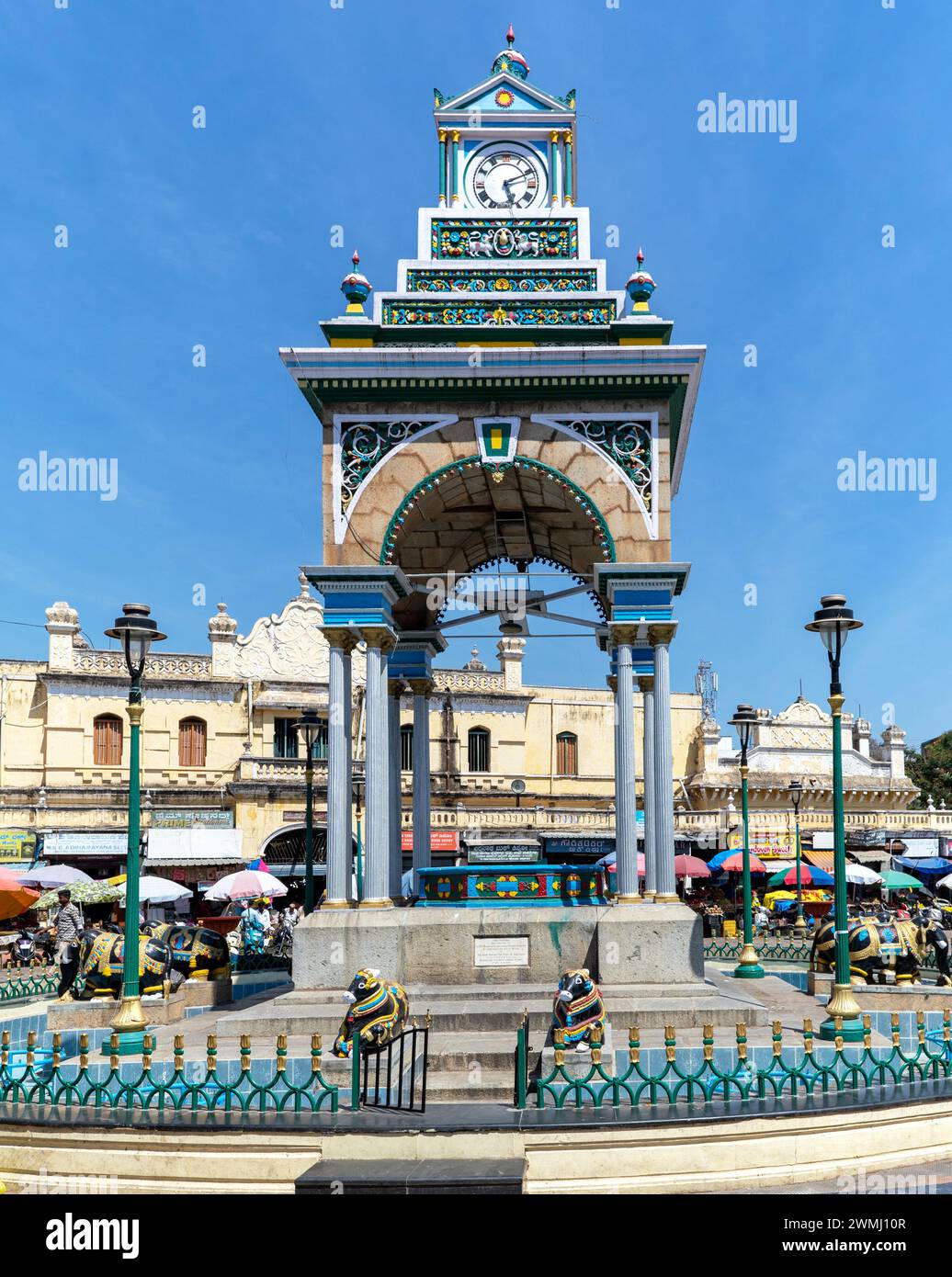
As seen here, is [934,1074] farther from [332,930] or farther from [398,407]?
[398,407]

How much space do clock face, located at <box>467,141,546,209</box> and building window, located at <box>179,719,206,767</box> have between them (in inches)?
1127

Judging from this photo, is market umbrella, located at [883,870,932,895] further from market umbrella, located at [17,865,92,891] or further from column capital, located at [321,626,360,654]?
market umbrella, located at [17,865,92,891]

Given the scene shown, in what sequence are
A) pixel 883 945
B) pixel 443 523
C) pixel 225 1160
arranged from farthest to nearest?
pixel 443 523
pixel 883 945
pixel 225 1160

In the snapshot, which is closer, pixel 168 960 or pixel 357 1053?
pixel 357 1053

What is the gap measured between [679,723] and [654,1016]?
37.3m

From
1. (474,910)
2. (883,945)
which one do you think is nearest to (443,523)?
(474,910)

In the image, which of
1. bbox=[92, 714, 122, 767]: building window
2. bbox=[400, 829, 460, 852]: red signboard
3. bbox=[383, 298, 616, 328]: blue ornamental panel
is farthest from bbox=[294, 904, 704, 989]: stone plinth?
bbox=[92, 714, 122, 767]: building window

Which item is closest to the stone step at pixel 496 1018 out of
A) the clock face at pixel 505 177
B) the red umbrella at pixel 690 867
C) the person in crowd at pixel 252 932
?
the person in crowd at pixel 252 932

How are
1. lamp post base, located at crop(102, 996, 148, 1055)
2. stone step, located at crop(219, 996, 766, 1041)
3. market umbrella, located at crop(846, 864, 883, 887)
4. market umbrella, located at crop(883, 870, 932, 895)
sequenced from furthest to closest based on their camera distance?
market umbrella, located at crop(846, 864, 883, 887), market umbrella, located at crop(883, 870, 932, 895), stone step, located at crop(219, 996, 766, 1041), lamp post base, located at crop(102, 996, 148, 1055)

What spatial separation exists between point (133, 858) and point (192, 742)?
29.7 metres

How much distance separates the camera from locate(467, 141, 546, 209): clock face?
Answer: 17234 mm

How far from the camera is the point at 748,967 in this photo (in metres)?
19.1

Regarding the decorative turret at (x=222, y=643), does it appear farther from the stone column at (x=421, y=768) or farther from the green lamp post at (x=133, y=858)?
the green lamp post at (x=133, y=858)

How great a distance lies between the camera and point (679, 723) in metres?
49.5
